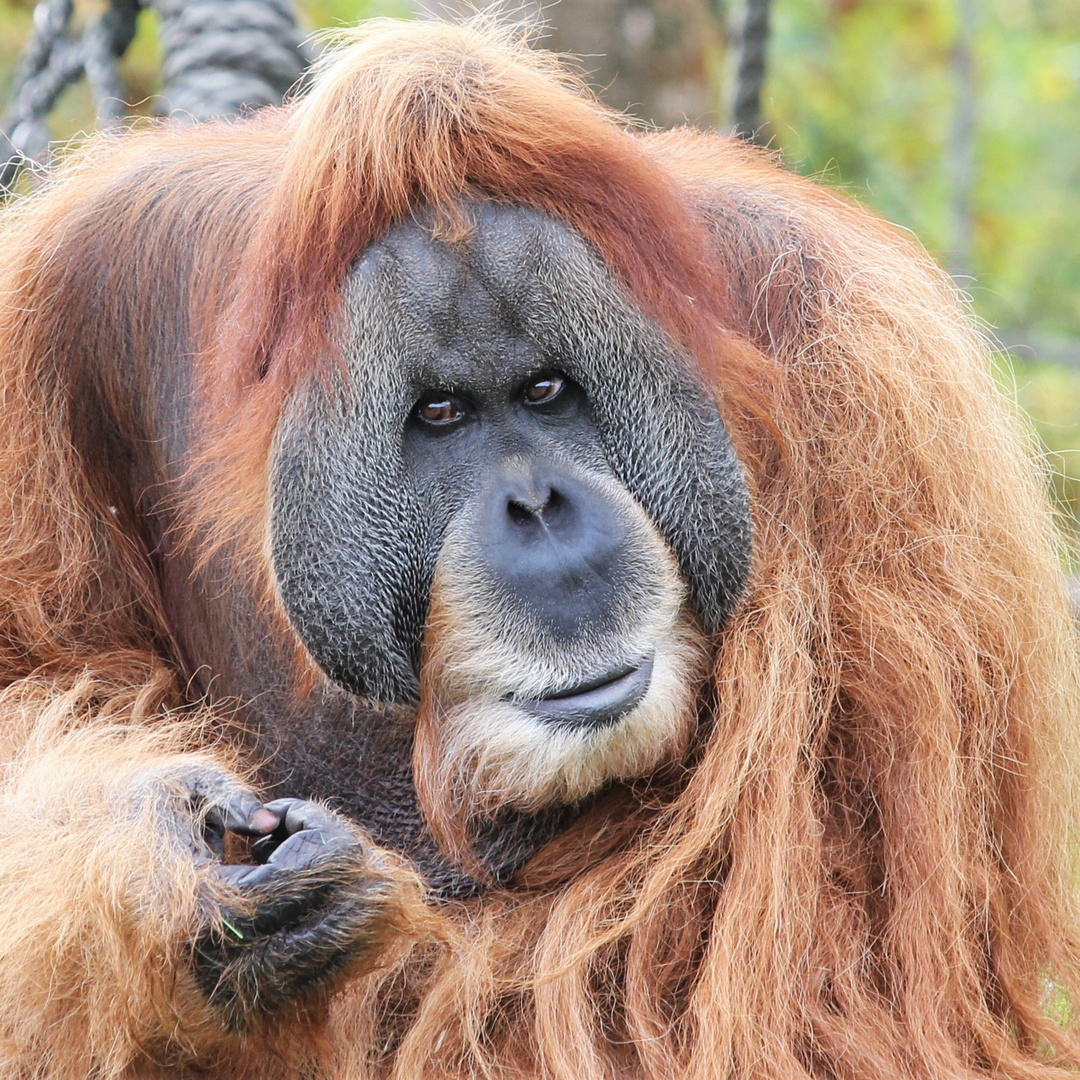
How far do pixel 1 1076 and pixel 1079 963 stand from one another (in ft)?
5.38

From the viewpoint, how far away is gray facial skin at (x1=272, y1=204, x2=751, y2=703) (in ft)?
6.65

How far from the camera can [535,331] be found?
2.04 metres

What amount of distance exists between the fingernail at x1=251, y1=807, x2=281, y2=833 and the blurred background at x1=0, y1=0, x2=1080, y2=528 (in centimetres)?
248

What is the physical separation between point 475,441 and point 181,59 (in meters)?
1.63

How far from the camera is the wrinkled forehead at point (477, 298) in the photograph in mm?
2020

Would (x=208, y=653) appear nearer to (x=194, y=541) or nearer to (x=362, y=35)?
(x=194, y=541)

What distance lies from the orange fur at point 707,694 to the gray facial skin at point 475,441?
0.06 meters

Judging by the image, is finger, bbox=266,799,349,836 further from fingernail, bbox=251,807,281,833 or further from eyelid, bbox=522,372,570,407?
eyelid, bbox=522,372,570,407

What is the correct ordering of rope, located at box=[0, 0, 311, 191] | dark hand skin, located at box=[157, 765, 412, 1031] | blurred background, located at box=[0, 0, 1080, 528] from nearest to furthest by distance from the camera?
dark hand skin, located at box=[157, 765, 412, 1031] → rope, located at box=[0, 0, 311, 191] → blurred background, located at box=[0, 0, 1080, 528]

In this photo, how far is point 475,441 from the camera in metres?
2.08

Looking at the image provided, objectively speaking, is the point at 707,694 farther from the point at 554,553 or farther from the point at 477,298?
the point at 477,298

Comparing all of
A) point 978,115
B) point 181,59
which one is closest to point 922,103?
point 978,115

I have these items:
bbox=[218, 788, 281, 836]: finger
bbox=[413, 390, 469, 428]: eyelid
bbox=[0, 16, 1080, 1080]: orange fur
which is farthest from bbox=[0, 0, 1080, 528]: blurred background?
bbox=[218, 788, 281, 836]: finger

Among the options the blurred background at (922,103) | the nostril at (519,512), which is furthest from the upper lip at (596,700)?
the blurred background at (922,103)
